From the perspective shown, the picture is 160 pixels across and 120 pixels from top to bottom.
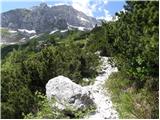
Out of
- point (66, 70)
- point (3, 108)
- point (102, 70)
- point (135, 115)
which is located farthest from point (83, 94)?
point (102, 70)

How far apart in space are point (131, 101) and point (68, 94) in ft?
6.80

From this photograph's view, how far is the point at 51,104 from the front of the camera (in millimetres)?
13531

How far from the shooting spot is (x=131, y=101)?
45.3 ft

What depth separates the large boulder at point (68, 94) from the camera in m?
13.6

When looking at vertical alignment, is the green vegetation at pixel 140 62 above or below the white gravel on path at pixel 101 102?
above

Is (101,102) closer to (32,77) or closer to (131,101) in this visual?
(131,101)

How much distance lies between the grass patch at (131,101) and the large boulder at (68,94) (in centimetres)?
111

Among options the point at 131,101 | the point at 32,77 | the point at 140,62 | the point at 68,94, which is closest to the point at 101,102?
the point at 131,101

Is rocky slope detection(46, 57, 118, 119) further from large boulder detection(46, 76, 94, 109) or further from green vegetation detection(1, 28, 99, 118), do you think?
green vegetation detection(1, 28, 99, 118)

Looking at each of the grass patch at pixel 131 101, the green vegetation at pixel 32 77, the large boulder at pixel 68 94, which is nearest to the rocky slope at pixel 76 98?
the large boulder at pixel 68 94

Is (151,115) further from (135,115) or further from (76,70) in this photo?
(76,70)

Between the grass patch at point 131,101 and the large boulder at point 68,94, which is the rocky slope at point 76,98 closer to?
the large boulder at point 68,94

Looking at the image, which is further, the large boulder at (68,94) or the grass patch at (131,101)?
the large boulder at (68,94)

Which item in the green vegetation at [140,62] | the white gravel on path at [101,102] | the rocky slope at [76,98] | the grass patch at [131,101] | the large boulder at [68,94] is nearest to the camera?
the green vegetation at [140,62]
